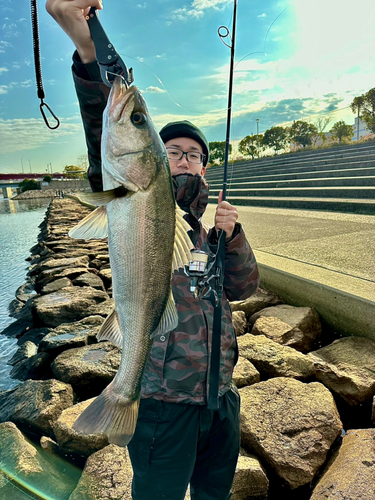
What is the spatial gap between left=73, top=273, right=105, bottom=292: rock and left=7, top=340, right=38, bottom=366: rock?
6.45ft

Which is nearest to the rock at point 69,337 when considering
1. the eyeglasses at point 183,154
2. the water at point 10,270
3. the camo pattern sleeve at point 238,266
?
the water at point 10,270

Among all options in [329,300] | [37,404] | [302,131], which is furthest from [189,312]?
→ [302,131]

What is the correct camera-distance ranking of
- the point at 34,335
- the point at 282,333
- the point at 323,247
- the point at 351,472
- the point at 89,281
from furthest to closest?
1. the point at 89,281
2. the point at 323,247
3. the point at 34,335
4. the point at 282,333
5. the point at 351,472

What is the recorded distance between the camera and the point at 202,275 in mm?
1933

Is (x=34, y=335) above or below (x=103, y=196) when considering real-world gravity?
→ below

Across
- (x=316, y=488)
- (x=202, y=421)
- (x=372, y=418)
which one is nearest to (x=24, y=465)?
(x=202, y=421)

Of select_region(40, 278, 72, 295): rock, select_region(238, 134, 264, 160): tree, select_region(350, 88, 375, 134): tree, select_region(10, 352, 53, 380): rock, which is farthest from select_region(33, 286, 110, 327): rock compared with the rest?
select_region(238, 134, 264, 160): tree

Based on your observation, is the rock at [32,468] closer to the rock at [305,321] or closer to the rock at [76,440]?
the rock at [76,440]

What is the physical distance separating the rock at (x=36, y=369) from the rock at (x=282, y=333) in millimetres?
2460

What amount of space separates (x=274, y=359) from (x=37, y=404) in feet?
7.19

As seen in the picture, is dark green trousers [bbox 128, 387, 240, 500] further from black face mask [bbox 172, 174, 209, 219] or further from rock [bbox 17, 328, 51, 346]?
rock [bbox 17, 328, 51, 346]

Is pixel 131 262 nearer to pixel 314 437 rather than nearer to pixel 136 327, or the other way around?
pixel 136 327

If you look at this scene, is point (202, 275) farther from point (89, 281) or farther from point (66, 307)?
point (89, 281)

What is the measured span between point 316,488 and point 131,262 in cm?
191
